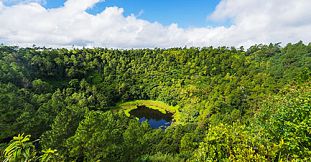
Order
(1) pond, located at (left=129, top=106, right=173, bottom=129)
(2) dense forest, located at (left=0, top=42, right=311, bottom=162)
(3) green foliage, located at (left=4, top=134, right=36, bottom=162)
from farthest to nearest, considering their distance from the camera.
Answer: (1) pond, located at (left=129, top=106, right=173, bottom=129) < (2) dense forest, located at (left=0, top=42, right=311, bottom=162) < (3) green foliage, located at (left=4, top=134, right=36, bottom=162)

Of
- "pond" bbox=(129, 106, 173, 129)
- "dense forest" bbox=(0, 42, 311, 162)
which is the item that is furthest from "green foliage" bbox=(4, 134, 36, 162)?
"pond" bbox=(129, 106, 173, 129)

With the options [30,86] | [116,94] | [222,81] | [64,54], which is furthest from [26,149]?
[64,54]

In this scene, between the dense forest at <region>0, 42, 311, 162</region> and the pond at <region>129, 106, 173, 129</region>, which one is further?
the pond at <region>129, 106, 173, 129</region>

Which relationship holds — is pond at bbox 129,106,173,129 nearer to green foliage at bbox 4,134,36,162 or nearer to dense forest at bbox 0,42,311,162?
dense forest at bbox 0,42,311,162

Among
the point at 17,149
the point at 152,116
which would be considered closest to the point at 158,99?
the point at 152,116

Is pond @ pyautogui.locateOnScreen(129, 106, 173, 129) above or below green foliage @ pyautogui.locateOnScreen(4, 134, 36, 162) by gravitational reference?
below

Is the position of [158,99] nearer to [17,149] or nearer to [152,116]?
[152,116]

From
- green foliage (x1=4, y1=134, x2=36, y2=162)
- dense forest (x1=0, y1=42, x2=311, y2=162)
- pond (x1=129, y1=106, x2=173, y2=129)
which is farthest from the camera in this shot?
pond (x1=129, y1=106, x2=173, y2=129)

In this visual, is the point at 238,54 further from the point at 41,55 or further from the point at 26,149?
the point at 26,149
